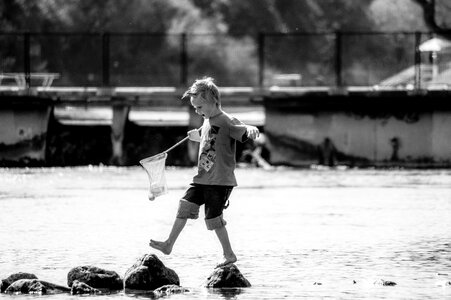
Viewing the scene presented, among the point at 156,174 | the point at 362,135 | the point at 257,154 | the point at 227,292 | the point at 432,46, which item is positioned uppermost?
the point at 432,46

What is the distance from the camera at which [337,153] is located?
29156 mm

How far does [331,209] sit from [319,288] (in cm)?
738

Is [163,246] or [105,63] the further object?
[105,63]

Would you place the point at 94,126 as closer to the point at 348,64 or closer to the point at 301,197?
the point at 301,197

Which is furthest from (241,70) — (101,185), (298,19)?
(101,185)

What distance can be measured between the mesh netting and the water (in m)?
0.65

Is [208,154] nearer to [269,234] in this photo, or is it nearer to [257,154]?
[269,234]

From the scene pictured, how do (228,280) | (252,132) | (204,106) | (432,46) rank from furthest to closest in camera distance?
(432,46) < (204,106) < (252,132) < (228,280)

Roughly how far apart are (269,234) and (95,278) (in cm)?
418

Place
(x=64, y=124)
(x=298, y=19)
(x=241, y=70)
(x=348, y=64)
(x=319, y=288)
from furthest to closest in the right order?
(x=298, y=19)
(x=241, y=70)
(x=348, y=64)
(x=64, y=124)
(x=319, y=288)

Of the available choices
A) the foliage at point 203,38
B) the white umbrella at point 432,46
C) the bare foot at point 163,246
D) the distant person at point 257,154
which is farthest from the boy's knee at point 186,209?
the foliage at point 203,38

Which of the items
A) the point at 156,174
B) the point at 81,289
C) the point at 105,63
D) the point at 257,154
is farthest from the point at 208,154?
the point at 105,63

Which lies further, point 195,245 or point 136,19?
point 136,19

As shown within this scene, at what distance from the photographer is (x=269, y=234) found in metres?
14.0
